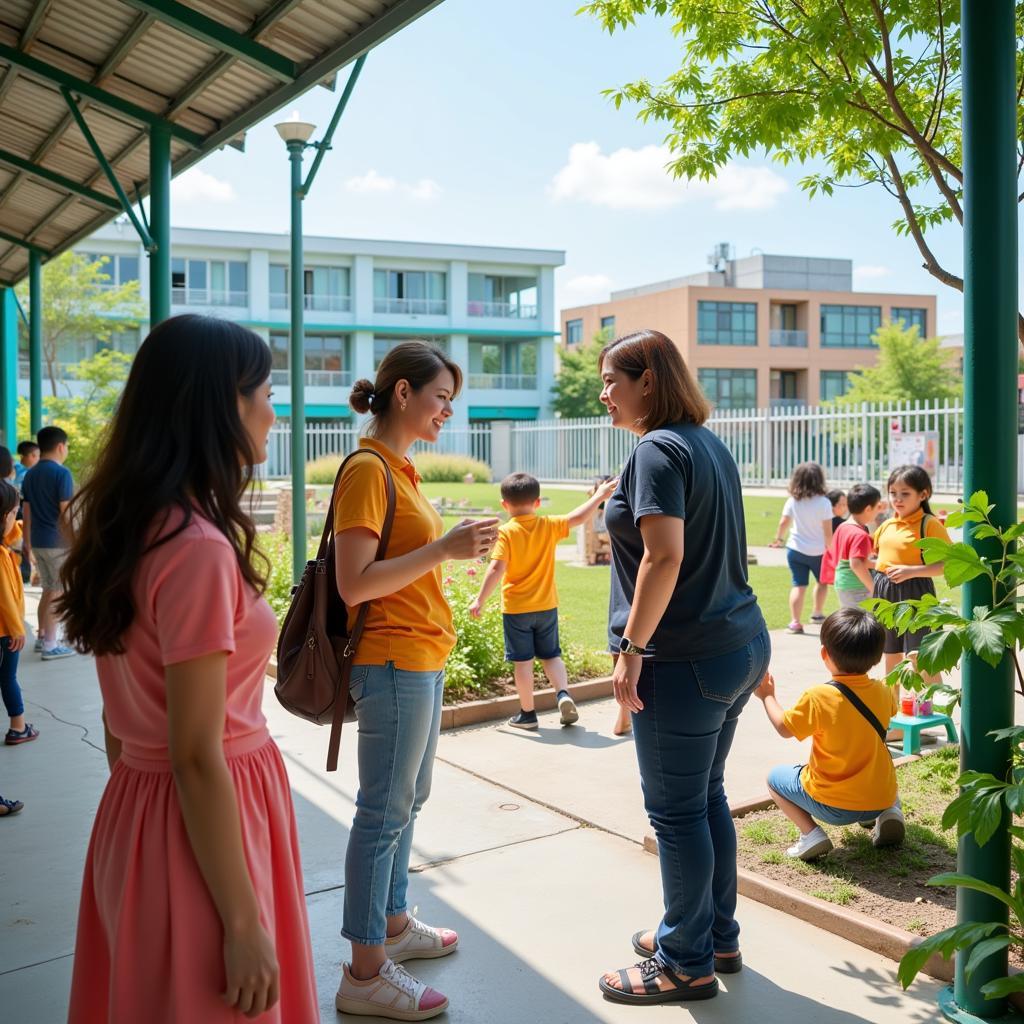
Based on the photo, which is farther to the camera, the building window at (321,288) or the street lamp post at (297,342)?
the building window at (321,288)

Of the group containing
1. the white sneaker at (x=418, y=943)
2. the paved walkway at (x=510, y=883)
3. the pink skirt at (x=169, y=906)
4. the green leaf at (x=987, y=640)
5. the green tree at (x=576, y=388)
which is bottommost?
the paved walkway at (x=510, y=883)

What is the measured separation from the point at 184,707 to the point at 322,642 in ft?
4.63

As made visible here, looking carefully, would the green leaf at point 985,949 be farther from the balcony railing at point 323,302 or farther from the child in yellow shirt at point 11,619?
the balcony railing at point 323,302

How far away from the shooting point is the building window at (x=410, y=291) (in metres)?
49.7

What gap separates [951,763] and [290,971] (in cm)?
450

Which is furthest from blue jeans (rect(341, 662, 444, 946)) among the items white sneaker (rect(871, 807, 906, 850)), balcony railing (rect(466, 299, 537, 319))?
balcony railing (rect(466, 299, 537, 319))

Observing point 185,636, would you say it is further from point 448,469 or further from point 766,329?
point 766,329

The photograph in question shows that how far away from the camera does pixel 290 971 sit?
6.77 ft

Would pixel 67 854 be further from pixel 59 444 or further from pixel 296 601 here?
pixel 59 444

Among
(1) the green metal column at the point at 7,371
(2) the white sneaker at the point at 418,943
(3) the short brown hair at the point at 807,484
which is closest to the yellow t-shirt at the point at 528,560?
(2) the white sneaker at the point at 418,943

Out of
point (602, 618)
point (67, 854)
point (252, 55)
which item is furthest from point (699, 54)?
point (602, 618)

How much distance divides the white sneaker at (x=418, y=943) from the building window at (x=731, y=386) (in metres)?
56.0

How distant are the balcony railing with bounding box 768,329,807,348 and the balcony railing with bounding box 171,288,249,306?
1153 inches

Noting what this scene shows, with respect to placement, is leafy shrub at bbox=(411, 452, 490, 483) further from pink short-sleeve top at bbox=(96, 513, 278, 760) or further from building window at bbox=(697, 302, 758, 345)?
pink short-sleeve top at bbox=(96, 513, 278, 760)
